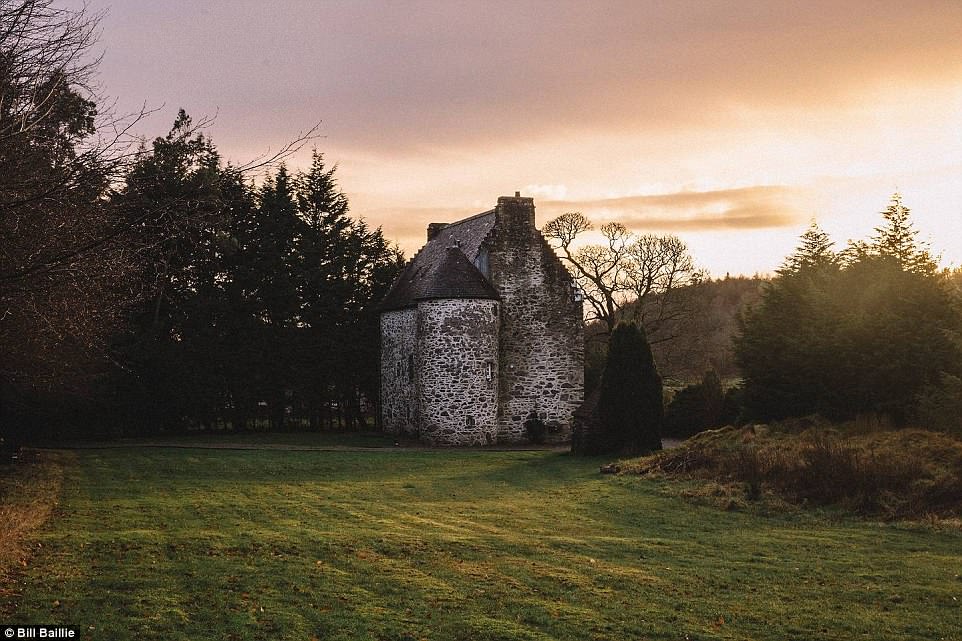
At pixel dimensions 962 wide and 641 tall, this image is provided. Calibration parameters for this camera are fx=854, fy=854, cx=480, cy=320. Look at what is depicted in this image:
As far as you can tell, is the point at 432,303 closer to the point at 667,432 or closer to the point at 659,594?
the point at 667,432

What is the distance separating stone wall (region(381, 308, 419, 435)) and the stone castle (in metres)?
0.08

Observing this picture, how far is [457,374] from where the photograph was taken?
32.8 metres

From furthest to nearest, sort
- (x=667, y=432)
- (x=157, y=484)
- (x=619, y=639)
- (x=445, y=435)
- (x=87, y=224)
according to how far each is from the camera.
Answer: (x=667, y=432) → (x=445, y=435) → (x=157, y=484) → (x=87, y=224) → (x=619, y=639)

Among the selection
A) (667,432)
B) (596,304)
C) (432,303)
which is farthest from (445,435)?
(596,304)

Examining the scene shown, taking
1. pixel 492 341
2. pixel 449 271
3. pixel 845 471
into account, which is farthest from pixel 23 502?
pixel 449 271

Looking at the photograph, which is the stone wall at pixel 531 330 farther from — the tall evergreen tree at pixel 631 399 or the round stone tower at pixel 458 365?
the tall evergreen tree at pixel 631 399

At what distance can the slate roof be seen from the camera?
109 ft

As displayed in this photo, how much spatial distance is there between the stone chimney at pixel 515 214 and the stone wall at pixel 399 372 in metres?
5.16

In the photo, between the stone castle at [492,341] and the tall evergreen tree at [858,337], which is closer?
the tall evergreen tree at [858,337]

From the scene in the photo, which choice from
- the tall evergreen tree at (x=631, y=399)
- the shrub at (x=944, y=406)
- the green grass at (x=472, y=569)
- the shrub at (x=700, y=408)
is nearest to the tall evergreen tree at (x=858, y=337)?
the shrub at (x=944, y=406)

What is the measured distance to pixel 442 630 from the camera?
28.9ft

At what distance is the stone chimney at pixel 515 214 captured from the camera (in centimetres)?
3475

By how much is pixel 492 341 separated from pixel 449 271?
3.33 metres

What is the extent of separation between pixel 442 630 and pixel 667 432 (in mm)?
29931
